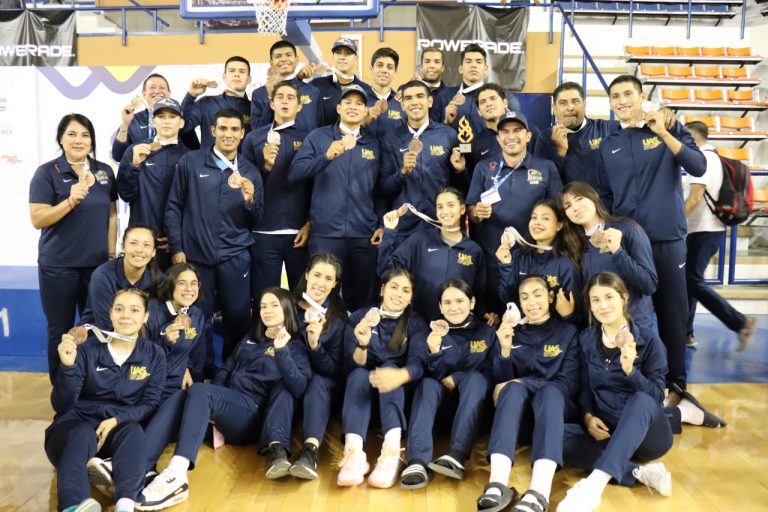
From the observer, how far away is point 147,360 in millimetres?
3717

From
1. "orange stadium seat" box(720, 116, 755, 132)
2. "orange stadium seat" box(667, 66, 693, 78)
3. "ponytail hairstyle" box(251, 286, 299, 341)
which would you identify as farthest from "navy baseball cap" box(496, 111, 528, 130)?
"orange stadium seat" box(667, 66, 693, 78)

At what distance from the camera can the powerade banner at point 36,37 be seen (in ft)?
32.6

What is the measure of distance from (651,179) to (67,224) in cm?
385

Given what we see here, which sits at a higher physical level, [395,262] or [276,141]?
[276,141]

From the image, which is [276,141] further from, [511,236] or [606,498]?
[606,498]

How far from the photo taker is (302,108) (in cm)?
532

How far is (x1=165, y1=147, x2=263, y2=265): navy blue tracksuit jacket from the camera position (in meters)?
4.65

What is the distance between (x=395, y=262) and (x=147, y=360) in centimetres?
170

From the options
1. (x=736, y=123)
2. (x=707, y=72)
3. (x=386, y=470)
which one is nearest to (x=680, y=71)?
(x=707, y=72)

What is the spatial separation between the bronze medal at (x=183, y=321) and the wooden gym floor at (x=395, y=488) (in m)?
0.75

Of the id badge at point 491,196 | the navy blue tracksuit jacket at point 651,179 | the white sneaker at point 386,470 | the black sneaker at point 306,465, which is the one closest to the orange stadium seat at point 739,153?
the navy blue tracksuit jacket at point 651,179

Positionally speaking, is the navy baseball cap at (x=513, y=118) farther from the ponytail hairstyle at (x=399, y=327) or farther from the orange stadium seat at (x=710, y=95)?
the orange stadium seat at (x=710, y=95)

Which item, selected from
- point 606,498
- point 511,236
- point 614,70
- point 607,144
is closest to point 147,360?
point 511,236

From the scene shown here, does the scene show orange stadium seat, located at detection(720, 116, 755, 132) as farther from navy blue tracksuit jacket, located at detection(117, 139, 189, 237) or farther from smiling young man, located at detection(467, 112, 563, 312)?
navy blue tracksuit jacket, located at detection(117, 139, 189, 237)
